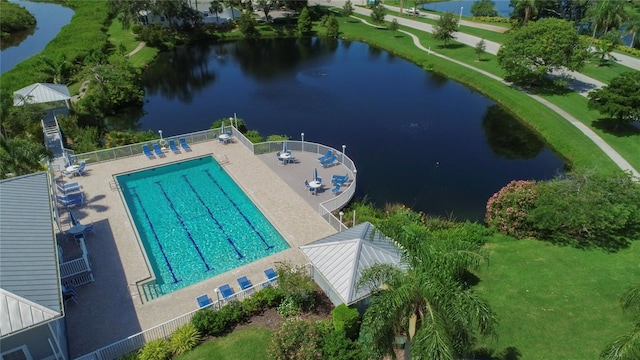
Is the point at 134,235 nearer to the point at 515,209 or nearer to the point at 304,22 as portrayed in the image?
the point at 515,209

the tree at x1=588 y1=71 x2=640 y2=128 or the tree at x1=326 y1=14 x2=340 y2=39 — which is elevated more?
the tree at x1=326 y1=14 x2=340 y2=39

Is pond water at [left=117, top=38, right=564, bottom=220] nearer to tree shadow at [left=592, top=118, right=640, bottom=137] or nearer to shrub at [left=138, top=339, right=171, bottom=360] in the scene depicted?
tree shadow at [left=592, top=118, right=640, bottom=137]

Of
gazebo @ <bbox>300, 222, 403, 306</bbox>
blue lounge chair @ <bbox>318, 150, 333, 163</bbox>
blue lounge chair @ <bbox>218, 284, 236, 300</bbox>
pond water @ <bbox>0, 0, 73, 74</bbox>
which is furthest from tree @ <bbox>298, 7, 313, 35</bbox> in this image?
blue lounge chair @ <bbox>218, 284, 236, 300</bbox>

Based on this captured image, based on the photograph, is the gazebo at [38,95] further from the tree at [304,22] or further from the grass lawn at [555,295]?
the tree at [304,22]

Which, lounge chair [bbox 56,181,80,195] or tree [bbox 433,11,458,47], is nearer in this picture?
lounge chair [bbox 56,181,80,195]

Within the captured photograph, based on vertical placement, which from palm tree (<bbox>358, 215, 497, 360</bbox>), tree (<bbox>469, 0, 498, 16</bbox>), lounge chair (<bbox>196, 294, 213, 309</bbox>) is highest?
tree (<bbox>469, 0, 498, 16</bbox>)

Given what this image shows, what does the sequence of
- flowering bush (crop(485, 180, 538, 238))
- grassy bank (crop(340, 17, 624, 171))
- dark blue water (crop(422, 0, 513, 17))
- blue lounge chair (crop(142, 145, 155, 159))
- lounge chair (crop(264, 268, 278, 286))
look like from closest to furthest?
lounge chair (crop(264, 268, 278, 286))
flowering bush (crop(485, 180, 538, 238))
blue lounge chair (crop(142, 145, 155, 159))
grassy bank (crop(340, 17, 624, 171))
dark blue water (crop(422, 0, 513, 17))

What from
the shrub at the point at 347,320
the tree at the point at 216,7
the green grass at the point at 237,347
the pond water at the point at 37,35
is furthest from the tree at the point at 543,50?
the pond water at the point at 37,35
